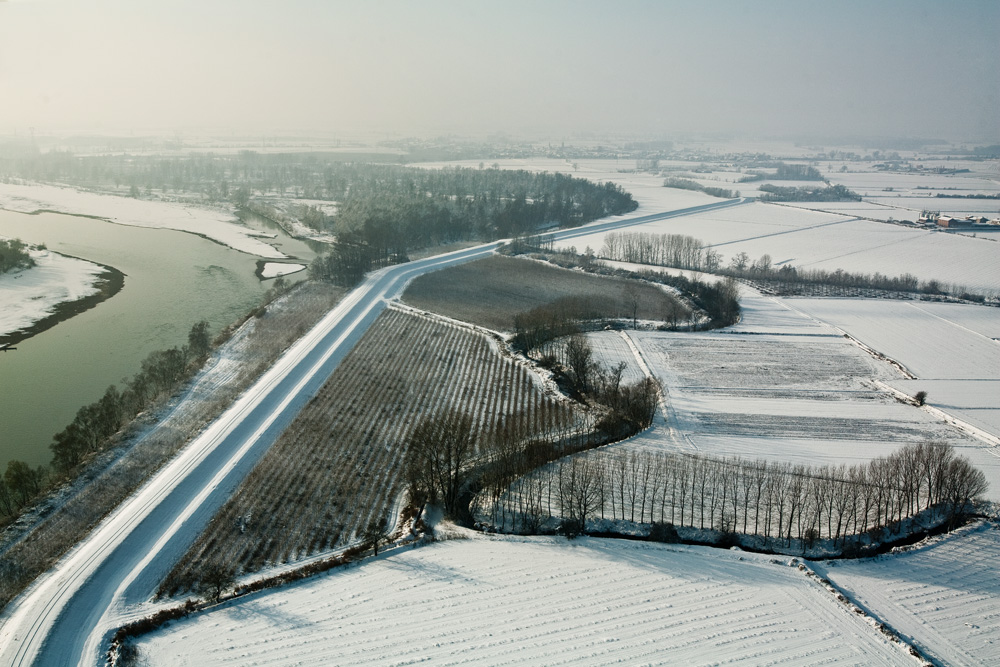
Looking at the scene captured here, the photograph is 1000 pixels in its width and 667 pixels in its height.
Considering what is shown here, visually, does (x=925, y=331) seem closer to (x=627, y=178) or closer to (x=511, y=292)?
(x=511, y=292)

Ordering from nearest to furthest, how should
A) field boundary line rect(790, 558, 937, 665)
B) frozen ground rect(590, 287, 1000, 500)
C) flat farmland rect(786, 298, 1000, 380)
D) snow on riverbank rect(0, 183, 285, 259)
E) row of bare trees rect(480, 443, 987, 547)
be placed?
field boundary line rect(790, 558, 937, 665), row of bare trees rect(480, 443, 987, 547), frozen ground rect(590, 287, 1000, 500), flat farmland rect(786, 298, 1000, 380), snow on riverbank rect(0, 183, 285, 259)

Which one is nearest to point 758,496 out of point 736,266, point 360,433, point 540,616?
point 540,616

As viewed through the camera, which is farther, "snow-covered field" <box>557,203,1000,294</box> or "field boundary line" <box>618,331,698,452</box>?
"snow-covered field" <box>557,203,1000,294</box>

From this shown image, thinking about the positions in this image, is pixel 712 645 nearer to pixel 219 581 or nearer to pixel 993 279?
pixel 219 581

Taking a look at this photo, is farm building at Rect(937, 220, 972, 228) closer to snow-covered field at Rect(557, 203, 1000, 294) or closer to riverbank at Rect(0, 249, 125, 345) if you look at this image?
snow-covered field at Rect(557, 203, 1000, 294)

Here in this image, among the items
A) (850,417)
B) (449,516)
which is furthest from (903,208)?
(449,516)

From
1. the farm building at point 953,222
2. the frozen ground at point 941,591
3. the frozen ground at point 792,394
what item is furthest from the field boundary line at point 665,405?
the farm building at point 953,222

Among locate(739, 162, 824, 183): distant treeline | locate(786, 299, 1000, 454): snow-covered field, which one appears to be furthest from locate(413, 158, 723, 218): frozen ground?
locate(786, 299, 1000, 454): snow-covered field
